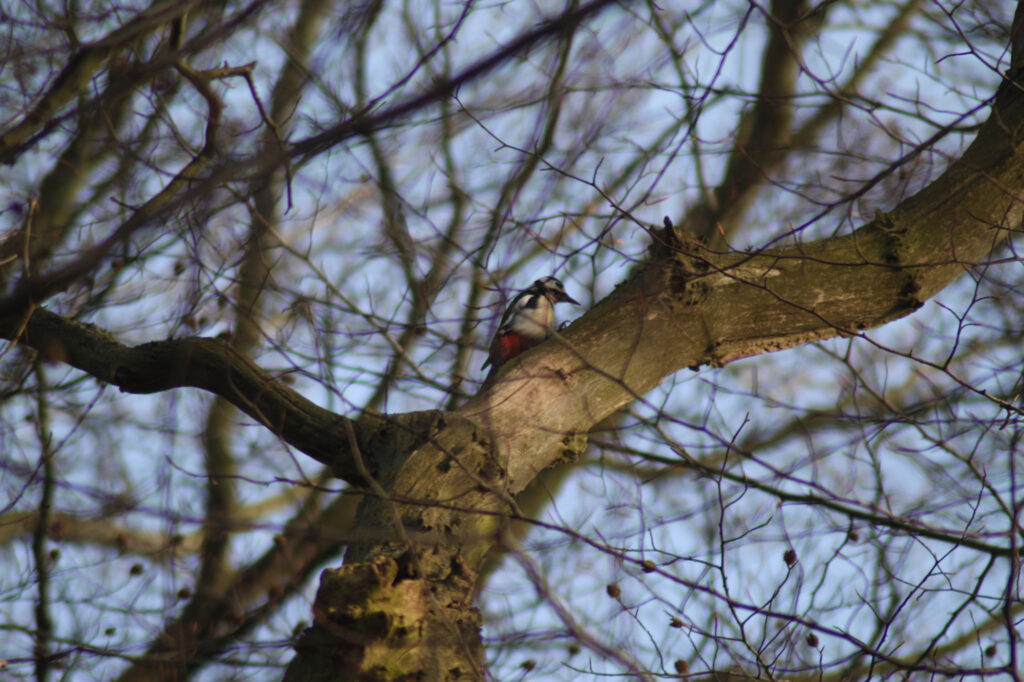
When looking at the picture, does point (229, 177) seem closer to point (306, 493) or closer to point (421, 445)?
point (421, 445)

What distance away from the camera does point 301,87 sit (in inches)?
120

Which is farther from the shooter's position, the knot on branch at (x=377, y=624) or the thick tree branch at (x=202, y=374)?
the thick tree branch at (x=202, y=374)

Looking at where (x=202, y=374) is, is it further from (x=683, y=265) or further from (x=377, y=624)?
(x=683, y=265)

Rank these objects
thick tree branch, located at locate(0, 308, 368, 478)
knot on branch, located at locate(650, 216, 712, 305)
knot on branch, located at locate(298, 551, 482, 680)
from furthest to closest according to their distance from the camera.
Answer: knot on branch, located at locate(650, 216, 712, 305)
thick tree branch, located at locate(0, 308, 368, 478)
knot on branch, located at locate(298, 551, 482, 680)

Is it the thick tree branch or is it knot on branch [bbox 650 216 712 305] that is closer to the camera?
the thick tree branch

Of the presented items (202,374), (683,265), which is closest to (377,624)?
(202,374)

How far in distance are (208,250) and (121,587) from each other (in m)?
1.70

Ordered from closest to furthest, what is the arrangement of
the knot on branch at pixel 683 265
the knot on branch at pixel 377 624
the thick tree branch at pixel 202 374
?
the knot on branch at pixel 377 624 < the thick tree branch at pixel 202 374 < the knot on branch at pixel 683 265

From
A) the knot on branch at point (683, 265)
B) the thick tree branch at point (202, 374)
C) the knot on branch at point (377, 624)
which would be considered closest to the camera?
the knot on branch at point (377, 624)

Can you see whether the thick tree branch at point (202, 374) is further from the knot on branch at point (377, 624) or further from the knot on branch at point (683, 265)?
the knot on branch at point (683, 265)

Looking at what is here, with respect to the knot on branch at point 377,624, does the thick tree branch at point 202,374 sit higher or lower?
higher

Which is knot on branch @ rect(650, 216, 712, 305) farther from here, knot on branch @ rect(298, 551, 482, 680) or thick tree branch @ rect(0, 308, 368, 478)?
knot on branch @ rect(298, 551, 482, 680)

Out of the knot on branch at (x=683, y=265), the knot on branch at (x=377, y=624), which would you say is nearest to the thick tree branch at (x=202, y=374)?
the knot on branch at (x=377, y=624)

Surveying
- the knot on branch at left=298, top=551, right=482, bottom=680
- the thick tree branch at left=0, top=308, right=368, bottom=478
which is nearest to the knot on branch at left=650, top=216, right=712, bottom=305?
the thick tree branch at left=0, top=308, right=368, bottom=478
